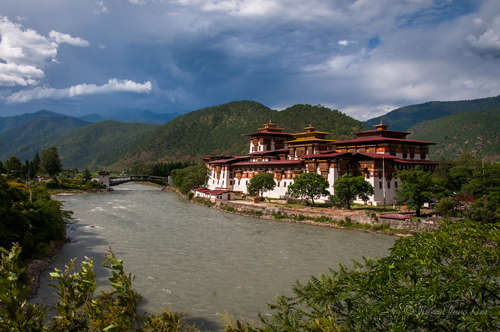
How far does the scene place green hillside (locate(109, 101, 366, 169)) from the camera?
13025 centimetres

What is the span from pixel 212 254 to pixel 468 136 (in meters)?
129

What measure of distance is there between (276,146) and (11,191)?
53.9 m

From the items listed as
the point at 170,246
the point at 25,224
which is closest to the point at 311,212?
the point at 170,246

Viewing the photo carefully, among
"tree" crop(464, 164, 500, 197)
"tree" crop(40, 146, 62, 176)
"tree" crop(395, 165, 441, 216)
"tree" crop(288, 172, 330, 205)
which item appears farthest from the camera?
"tree" crop(40, 146, 62, 176)

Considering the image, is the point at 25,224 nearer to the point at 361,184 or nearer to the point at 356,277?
the point at 356,277

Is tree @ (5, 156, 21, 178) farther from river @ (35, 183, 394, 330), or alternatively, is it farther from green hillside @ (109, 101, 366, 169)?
green hillside @ (109, 101, 366, 169)

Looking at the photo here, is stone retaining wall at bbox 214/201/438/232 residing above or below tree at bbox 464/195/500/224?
below

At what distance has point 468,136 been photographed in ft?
414

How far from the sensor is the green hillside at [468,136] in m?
112

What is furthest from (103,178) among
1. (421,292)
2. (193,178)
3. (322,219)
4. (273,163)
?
(421,292)

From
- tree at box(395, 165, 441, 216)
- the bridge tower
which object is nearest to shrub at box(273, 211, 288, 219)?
tree at box(395, 165, 441, 216)

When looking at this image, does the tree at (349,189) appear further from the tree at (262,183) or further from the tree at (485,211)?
the tree at (262,183)

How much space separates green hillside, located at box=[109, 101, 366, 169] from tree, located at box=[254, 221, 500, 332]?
98835mm

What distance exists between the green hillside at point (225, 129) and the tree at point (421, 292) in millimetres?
98835
